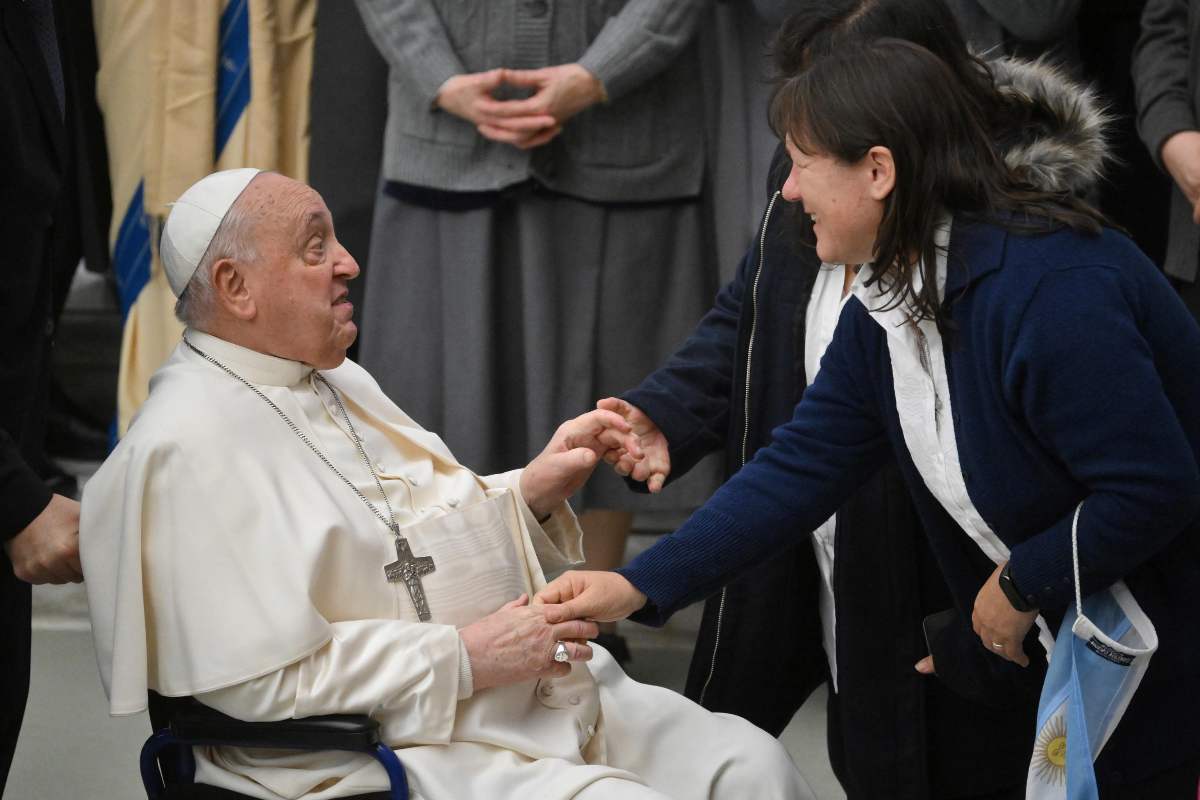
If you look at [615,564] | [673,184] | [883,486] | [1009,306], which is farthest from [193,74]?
[1009,306]

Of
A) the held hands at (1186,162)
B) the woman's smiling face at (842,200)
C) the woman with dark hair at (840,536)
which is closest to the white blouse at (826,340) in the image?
the woman with dark hair at (840,536)

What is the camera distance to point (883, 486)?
116 inches

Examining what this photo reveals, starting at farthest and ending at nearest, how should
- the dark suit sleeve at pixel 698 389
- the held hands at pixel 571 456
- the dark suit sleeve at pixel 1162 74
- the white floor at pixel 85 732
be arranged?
1. the white floor at pixel 85 732
2. the dark suit sleeve at pixel 1162 74
3. the dark suit sleeve at pixel 698 389
4. the held hands at pixel 571 456

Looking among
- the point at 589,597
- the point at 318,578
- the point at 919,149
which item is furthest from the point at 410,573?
the point at 919,149

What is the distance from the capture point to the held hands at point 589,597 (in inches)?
103

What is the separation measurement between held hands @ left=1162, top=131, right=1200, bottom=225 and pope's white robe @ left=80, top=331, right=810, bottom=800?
A: 1.77m

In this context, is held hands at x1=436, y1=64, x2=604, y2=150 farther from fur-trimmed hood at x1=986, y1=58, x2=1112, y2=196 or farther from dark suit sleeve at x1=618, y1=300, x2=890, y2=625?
fur-trimmed hood at x1=986, y1=58, x2=1112, y2=196

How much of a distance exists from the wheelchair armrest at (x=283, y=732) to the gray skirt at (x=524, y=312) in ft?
6.09

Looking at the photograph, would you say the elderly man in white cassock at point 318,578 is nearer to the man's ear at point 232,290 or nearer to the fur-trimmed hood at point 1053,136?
the man's ear at point 232,290

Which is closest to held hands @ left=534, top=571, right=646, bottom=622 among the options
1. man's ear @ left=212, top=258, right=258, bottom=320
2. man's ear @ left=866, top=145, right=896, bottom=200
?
man's ear @ left=212, top=258, right=258, bottom=320

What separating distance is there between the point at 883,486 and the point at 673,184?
1.57 meters

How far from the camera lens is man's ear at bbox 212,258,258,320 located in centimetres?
261

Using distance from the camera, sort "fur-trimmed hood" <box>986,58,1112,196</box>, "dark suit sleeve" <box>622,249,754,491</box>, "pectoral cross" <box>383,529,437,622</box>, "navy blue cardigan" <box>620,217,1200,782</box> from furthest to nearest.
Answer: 1. "dark suit sleeve" <box>622,249,754,491</box>
2. "pectoral cross" <box>383,529,437,622</box>
3. "fur-trimmed hood" <box>986,58,1112,196</box>
4. "navy blue cardigan" <box>620,217,1200,782</box>

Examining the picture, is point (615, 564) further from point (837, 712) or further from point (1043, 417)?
point (1043, 417)
